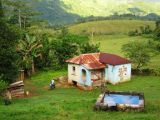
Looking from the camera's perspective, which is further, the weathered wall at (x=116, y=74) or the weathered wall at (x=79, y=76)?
the weathered wall at (x=116, y=74)

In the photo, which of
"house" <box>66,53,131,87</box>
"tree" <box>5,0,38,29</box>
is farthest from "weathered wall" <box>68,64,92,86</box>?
"tree" <box>5,0,38,29</box>

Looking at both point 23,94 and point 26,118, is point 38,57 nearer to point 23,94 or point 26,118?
point 23,94

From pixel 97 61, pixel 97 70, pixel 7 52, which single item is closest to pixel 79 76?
pixel 97 70

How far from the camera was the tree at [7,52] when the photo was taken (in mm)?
35906

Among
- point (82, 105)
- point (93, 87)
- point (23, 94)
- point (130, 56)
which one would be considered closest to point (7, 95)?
point (23, 94)

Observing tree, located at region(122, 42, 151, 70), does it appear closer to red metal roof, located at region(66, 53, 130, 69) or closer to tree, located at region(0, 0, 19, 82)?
red metal roof, located at region(66, 53, 130, 69)

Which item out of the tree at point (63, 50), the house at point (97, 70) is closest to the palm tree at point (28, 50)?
the tree at point (63, 50)

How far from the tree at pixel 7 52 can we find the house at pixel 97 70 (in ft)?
28.0

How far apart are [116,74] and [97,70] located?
242 cm

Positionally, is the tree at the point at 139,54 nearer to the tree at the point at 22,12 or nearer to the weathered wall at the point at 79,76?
the weathered wall at the point at 79,76

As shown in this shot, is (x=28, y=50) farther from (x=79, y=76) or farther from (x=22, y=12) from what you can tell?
(x=22, y=12)

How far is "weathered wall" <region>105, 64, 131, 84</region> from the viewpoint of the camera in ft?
141

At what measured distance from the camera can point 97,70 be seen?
4253 centimetres

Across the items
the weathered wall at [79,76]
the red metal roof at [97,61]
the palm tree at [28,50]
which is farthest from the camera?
the palm tree at [28,50]
